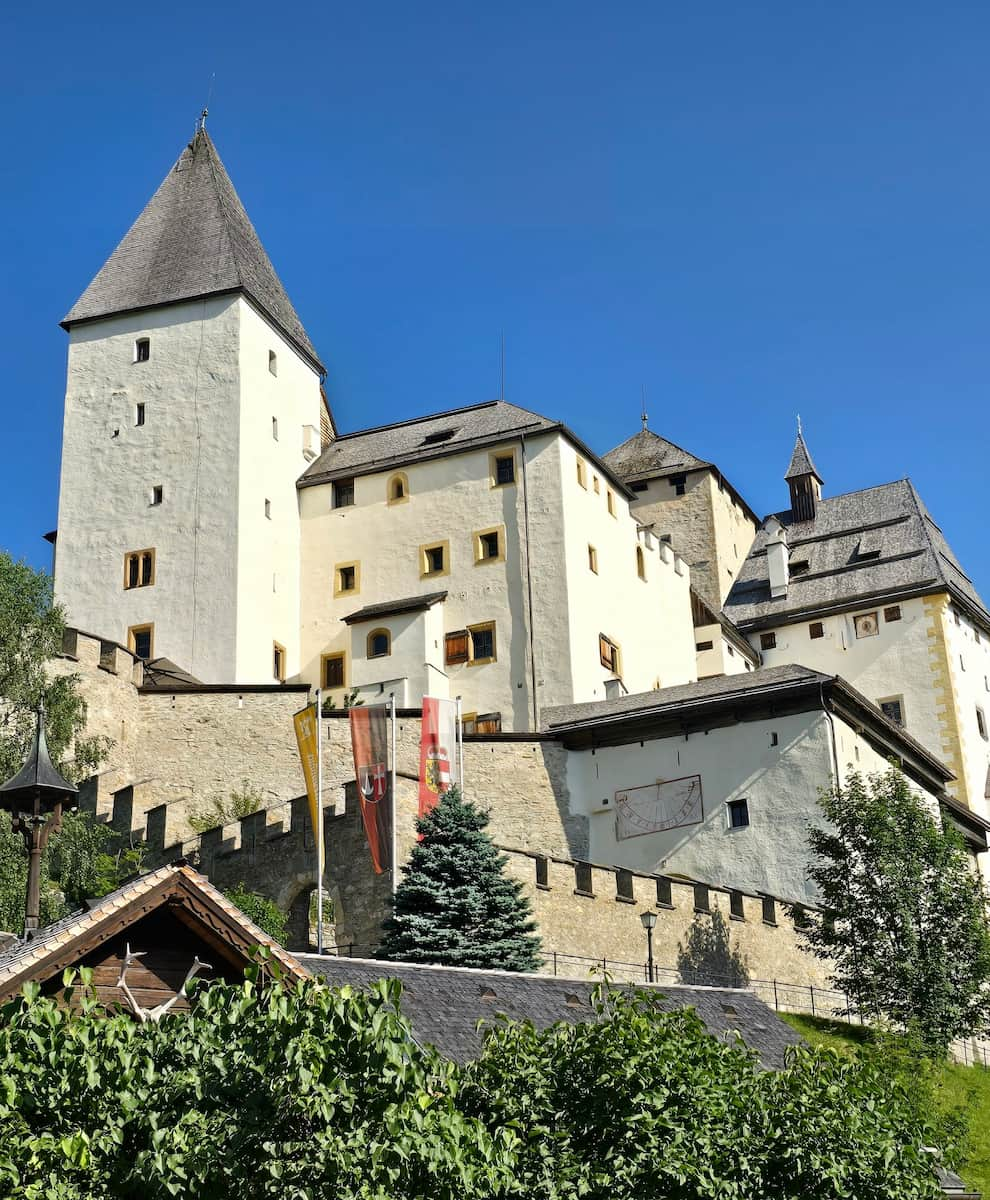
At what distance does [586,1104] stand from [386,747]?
23.0 metres

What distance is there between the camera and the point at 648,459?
2943 inches

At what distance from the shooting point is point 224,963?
18.2 meters

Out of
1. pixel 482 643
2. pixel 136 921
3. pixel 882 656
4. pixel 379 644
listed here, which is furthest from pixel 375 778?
pixel 882 656

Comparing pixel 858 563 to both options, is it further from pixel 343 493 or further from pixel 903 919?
pixel 903 919

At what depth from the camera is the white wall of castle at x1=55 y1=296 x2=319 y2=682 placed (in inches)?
2087

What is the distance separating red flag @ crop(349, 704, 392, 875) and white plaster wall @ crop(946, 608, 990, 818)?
91.6ft

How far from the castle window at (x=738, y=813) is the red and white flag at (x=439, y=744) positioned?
21.2 feet

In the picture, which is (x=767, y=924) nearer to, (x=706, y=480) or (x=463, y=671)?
(x=463, y=671)

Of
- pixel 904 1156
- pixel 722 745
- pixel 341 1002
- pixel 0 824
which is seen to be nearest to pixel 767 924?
pixel 722 745

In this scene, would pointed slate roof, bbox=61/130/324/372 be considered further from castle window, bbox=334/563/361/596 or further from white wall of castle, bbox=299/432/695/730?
castle window, bbox=334/563/361/596

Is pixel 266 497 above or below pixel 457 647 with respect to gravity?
above

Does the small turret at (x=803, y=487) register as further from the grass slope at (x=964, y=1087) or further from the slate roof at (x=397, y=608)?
the grass slope at (x=964, y=1087)

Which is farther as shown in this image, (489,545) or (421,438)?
(421,438)

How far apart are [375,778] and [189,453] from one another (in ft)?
69.2
